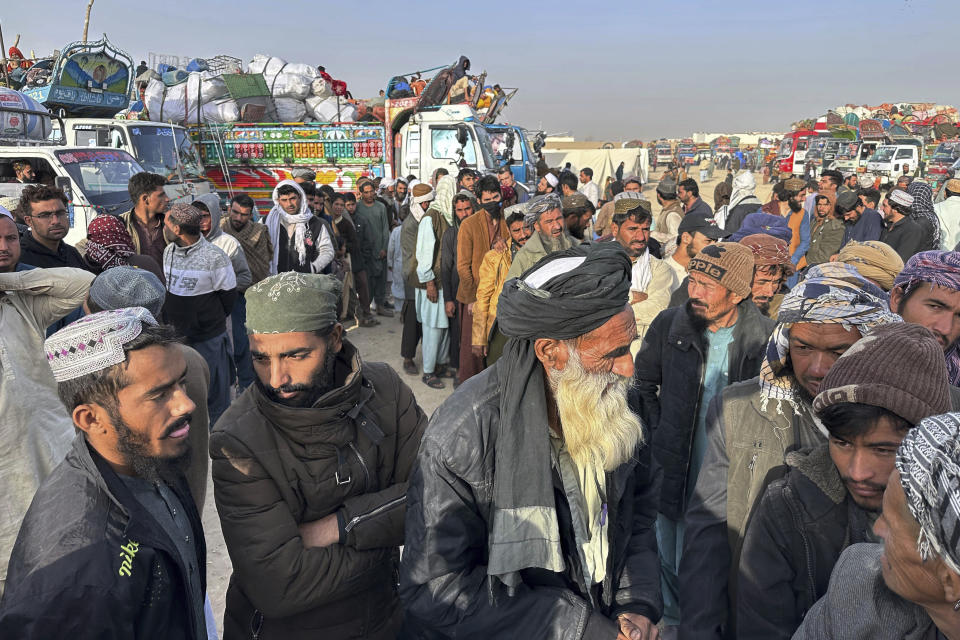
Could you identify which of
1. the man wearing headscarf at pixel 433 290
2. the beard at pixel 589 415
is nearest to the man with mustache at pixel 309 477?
the beard at pixel 589 415

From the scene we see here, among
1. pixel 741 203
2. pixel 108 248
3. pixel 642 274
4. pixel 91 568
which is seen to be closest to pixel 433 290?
pixel 642 274

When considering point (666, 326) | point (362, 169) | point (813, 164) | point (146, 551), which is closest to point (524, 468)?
point (146, 551)

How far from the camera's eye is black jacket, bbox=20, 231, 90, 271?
141 inches

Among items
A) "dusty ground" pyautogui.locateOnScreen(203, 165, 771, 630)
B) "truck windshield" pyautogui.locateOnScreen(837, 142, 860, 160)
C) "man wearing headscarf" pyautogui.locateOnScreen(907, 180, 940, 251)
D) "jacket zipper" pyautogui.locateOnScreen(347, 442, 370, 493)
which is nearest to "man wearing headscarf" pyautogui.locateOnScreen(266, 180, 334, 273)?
"dusty ground" pyautogui.locateOnScreen(203, 165, 771, 630)

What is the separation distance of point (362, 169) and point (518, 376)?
13104mm

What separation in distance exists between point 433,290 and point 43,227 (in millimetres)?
3061

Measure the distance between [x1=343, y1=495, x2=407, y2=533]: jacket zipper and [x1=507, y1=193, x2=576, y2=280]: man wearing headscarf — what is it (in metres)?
2.77

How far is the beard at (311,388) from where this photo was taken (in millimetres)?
1760

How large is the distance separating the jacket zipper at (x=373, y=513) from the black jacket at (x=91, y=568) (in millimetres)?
429

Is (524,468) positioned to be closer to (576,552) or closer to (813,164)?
(576,552)

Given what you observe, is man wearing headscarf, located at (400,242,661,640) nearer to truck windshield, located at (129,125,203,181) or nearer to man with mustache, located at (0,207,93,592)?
man with mustache, located at (0,207,93,592)

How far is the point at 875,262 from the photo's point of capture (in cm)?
302

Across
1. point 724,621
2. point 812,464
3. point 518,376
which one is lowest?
point 724,621

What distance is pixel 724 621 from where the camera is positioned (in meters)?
1.76
